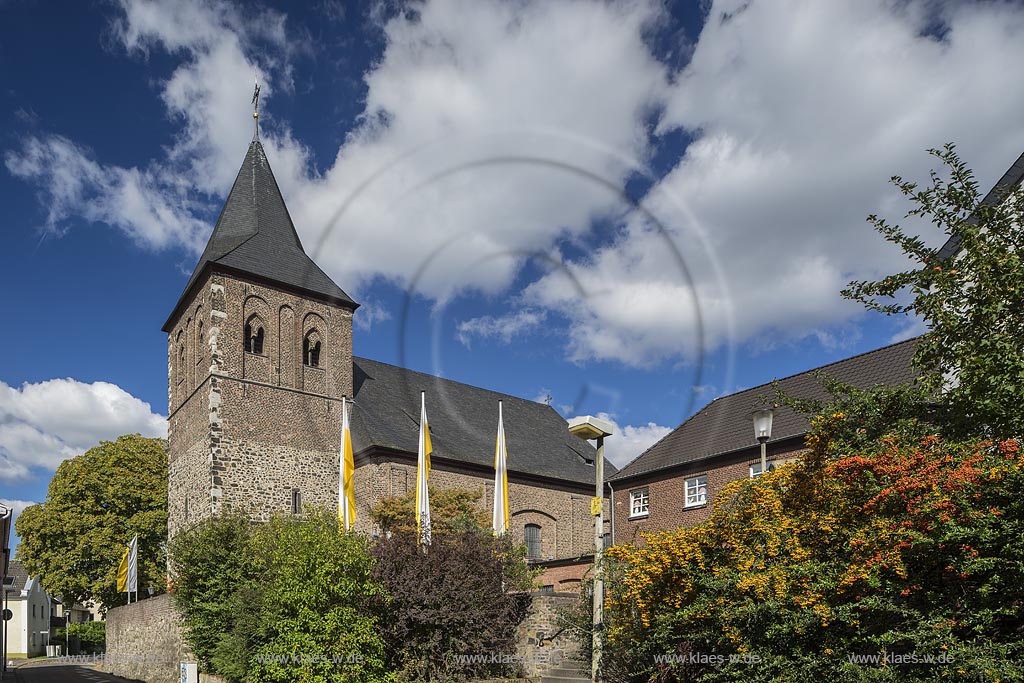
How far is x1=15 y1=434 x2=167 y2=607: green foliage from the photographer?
45.2 meters

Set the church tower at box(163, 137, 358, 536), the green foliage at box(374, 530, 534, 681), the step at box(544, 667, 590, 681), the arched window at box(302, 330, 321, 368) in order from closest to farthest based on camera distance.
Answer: the step at box(544, 667, 590, 681) → the green foliage at box(374, 530, 534, 681) → the church tower at box(163, 137, 358, 536) → the arched window at box(302, 330, 321, 368)

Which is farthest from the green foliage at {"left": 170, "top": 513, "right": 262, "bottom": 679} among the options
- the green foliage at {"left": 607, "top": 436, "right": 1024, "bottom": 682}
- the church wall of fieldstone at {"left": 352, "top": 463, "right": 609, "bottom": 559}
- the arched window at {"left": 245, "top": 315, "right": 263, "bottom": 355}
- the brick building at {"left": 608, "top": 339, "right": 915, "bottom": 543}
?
the green foliage at {"left": 607, "top": 436, "right": 1024, "bottom": 682}

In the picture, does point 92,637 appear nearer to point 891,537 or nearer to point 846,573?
point 846,573

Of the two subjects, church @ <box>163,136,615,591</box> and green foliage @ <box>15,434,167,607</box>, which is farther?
green foliage @ <box>15,434,167,607</box>

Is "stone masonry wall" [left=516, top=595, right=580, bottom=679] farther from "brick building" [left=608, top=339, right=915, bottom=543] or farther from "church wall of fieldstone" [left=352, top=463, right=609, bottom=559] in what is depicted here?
"church wall of fieldstone" [left=352, top=463, right=609, bottom=559]

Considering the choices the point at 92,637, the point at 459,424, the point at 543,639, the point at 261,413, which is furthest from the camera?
the point at 92,637

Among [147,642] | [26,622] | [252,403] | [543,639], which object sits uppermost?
[252,403]

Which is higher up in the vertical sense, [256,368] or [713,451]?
[256,368]

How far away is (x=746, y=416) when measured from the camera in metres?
29.2

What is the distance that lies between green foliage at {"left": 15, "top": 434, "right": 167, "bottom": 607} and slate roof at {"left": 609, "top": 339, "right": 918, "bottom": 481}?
97.9 feet

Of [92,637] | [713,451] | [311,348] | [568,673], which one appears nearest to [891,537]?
[568,673]

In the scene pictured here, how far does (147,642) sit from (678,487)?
66.2ft

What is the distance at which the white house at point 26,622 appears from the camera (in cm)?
6325

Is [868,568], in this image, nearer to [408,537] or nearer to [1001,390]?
[1001,390]
